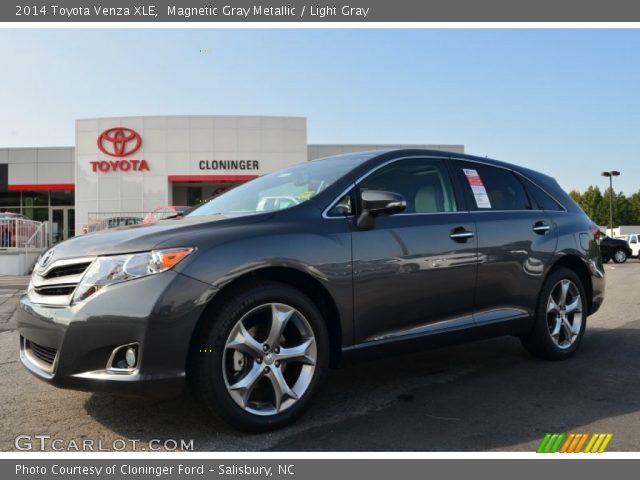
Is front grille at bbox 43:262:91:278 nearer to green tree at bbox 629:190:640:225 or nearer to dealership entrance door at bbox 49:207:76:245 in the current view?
dealership entrance door at bbox 49:207:76:245

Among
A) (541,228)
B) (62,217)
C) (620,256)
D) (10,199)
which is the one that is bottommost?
(620,256)

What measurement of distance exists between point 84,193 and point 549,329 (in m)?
28.3

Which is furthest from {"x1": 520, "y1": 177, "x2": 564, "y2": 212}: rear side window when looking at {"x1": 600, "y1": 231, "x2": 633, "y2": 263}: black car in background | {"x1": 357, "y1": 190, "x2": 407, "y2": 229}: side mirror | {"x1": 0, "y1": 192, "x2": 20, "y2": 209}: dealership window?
{"x1": 0, "y1": 192, "x2": 20, "y2": 209}: dealership window

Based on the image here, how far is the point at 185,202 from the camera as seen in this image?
1267 inches

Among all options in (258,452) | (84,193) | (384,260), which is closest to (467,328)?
(384,260)

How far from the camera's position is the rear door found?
4180mm

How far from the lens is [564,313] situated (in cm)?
484

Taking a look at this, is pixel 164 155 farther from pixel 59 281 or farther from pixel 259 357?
pixel 259 357

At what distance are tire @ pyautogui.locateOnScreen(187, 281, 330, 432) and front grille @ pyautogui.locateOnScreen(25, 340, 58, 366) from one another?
72 cm

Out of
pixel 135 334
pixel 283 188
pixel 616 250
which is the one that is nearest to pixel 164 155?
pixel 616 250

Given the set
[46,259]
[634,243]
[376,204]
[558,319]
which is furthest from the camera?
[634,243]

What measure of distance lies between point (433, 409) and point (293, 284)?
1.19 metres
